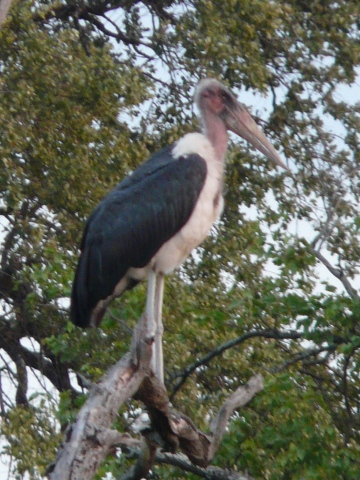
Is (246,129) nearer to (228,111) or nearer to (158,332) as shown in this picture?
(228,111)

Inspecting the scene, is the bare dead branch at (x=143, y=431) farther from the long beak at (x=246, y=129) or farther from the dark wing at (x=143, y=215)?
the long beak at (x=246, y=129)

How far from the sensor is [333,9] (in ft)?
35.9

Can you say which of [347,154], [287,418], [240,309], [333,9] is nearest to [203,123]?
[240,309]

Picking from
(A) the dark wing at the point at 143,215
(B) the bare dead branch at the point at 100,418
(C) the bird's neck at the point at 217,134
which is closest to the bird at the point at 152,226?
(A) the dark wing at the point at 143,215

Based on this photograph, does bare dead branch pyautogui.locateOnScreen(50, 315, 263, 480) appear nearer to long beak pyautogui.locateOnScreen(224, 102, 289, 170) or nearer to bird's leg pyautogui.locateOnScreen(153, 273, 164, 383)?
bird's leg pyautogui.locateOnScreen(153, 273, 164, 383)

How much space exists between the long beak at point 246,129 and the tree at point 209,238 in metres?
0.45

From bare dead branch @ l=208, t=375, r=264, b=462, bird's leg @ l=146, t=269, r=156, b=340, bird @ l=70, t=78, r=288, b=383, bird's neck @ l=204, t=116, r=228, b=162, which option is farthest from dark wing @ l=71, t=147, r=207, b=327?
bare dead branch @ l=208, t=375, r=264, b=462

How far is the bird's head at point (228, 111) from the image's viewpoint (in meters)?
8.00

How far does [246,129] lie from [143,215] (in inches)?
45.3

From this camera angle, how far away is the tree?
6676 mm

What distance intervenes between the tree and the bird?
32 cm

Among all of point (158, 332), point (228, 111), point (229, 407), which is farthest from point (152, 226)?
point (229, 407)

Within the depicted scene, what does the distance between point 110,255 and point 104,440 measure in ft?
6.88

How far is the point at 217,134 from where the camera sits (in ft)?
25.6
